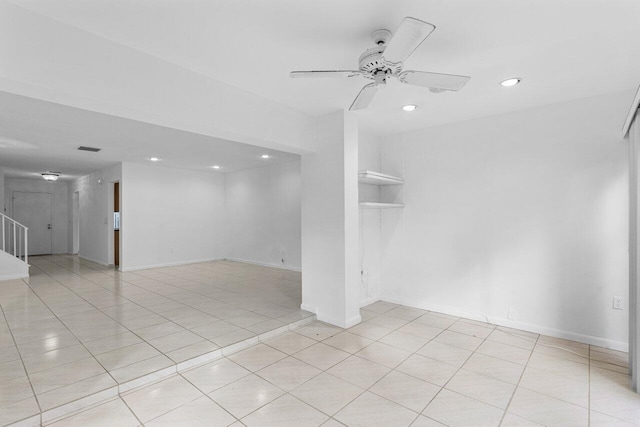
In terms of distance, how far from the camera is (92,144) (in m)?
5.14

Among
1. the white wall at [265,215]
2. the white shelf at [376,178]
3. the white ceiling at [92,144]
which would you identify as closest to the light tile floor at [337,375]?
the white shelf at [376,178]

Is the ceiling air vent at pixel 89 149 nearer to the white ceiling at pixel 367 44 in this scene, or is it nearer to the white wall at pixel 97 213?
the white wall at pixel 97 213

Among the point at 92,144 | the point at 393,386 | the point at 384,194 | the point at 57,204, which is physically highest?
the point at 92,144

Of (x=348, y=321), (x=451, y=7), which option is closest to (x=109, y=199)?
(x=348, y=321)

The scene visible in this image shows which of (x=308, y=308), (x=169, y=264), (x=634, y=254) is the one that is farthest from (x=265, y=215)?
(x=634, y=254)

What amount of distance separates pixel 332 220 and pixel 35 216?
35.9 feet

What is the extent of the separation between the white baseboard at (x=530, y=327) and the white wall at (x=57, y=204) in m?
11.1

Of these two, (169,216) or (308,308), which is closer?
(308,308)

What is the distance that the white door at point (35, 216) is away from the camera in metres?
9.55

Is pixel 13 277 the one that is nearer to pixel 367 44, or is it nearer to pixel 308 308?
pixel 308 308

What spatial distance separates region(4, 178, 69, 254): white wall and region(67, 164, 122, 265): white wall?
122 cm

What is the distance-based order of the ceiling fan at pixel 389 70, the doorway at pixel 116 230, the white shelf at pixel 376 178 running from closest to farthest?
the ceiling fan at pixel 389 70
the white shelf at pixel 376 178
the doorway at pixel 116 230

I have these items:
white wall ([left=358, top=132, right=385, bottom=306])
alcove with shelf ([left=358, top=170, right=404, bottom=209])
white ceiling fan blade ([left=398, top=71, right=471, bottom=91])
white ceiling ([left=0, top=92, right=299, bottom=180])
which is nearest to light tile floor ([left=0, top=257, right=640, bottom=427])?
white wall ([left=358, top=132, right=385, bottom=306])

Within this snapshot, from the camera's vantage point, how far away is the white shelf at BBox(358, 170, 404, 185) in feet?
12.5
